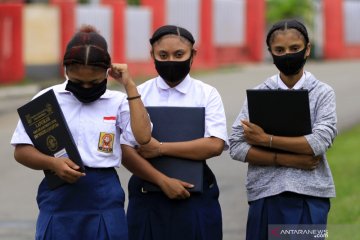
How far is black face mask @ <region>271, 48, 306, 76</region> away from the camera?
5348 millimetres

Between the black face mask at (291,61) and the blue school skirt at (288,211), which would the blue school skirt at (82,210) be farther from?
the black face mask at (291,61)

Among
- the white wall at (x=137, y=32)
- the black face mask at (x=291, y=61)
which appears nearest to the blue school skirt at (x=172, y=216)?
the black face mask at (x=291, y=61)

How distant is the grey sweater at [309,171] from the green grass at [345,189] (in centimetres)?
242

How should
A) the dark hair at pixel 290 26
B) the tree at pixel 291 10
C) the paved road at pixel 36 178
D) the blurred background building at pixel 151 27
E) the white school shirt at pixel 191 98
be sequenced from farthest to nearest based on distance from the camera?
the tree at pixel 291 10 → the blurred background building at pixel 151 27 → the paved road at pixel 36 178 → the white school shirt at pixel 191 98 → the dark hair at pixel 290 26

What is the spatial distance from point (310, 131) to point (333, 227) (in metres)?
3.00

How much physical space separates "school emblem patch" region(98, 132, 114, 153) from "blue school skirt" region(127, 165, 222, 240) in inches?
17.4

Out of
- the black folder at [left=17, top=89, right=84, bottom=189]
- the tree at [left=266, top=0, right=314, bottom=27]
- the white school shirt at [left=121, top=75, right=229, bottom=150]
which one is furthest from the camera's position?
the tree at [left=266, top=0, right=314, bottom=27]

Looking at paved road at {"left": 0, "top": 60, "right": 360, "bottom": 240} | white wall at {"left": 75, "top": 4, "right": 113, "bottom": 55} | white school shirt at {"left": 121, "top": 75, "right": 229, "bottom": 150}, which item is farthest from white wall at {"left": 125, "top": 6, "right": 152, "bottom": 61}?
white school shirt at {"left": 121, "top": 75, "right": 229, "bottom": 150}

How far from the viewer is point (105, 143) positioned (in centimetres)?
512

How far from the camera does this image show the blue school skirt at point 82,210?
201 inches

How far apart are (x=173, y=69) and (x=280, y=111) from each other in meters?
0.61

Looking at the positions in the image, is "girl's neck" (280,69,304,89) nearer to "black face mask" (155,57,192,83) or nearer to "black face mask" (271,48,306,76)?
"black face mask" (271,48,306,76)

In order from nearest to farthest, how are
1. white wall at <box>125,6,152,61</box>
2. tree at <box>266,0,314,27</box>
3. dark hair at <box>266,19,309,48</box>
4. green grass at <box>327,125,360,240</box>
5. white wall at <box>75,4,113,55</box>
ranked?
dark hair at <box>266,19,309,48</box>
green grass at <box>327,125,360,240</box>
white wall at <box>75,4,113,55</box>
white wall at <box>125,6,152,61</box>
tree at <box>266,0,314,27</box>

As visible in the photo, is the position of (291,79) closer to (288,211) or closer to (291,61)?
(291,61)
